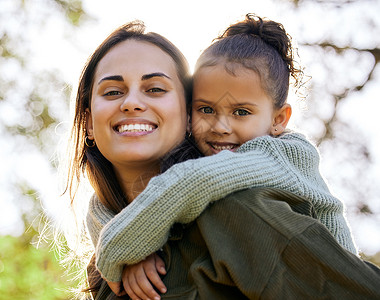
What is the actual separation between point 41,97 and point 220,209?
8.03m

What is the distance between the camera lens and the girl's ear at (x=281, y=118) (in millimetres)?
2521

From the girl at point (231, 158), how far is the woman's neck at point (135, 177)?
0.16 m

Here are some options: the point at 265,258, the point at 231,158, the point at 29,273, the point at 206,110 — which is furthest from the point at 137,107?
the point at 29,273

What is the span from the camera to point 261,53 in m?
2.49

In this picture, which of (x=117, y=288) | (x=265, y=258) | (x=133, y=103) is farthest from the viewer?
(x=133, y=103)

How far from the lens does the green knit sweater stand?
1.75 metres

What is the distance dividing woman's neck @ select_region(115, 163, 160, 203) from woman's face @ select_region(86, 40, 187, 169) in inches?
1.9

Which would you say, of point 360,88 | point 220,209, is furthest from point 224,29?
point 360,88

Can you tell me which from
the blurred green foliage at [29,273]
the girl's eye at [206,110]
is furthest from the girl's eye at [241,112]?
the blurred green foliage at [29,273]

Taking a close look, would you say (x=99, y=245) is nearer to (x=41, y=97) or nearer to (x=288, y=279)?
(x=288, y=279)

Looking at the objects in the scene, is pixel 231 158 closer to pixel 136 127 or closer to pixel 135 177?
pixel 136 127

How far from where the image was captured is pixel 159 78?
2387 millimetres

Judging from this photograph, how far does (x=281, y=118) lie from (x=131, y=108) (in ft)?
2.47

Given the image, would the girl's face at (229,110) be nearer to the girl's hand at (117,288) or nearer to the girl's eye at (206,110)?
the girl's eye at (206,110)
